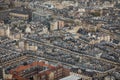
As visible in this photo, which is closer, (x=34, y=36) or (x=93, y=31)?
(x=34, y=36)

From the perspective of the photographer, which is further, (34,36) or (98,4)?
(98,4)

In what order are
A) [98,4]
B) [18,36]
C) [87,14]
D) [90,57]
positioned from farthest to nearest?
[98,4], [87,14], [18,36], [90,57]

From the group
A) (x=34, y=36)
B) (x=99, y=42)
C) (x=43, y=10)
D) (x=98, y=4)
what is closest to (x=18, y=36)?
(x=34, y=36)

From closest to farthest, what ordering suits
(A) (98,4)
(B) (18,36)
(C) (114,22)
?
1. (B) (18,36)
2. (C) (114,22)
3. (A) (98,4)

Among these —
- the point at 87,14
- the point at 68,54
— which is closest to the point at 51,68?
the point at 68,54

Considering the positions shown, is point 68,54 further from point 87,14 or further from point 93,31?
point 87,14

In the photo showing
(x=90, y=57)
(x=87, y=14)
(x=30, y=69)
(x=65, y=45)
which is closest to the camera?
(x=30, y=69)

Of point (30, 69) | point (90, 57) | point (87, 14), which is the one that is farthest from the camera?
point (87, 14)

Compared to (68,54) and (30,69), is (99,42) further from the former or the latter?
(30,69)
